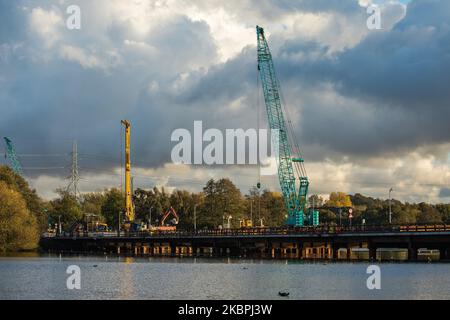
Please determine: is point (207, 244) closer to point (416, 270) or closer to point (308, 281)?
point (416, 270)

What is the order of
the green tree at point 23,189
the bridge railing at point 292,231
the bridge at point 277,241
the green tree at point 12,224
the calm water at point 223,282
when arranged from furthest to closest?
the green tree at point 23,189 < the green tree at point 12,224 < the bridge railing at point 292,231 < the bridge at point 277,241 < the calm water at point 223,282

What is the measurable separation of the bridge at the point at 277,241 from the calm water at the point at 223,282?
1676 centimetres

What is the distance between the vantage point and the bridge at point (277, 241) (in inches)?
4754

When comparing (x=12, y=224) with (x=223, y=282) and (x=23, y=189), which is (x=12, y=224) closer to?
(x=23, y=189)

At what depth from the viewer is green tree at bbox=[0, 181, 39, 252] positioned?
14050 centimetres

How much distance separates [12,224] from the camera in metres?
141

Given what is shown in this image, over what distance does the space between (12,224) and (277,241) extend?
150 feet

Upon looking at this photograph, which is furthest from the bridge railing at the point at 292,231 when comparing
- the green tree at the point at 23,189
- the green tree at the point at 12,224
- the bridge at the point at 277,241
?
the green tree at the point at 12,224

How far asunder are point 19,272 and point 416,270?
4551 centimetres

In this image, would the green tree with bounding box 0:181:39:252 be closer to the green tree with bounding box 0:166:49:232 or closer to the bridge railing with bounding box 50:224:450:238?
the green tree with bounding box 0:166:49:232

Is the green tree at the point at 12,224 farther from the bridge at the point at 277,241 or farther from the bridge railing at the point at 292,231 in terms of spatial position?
the bridge railing at the point at 292,231
